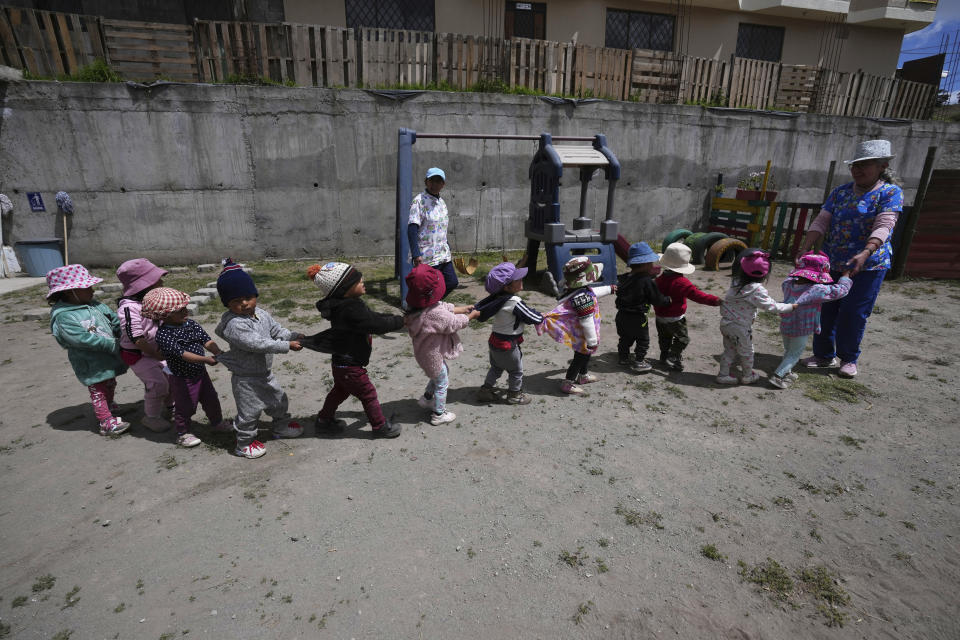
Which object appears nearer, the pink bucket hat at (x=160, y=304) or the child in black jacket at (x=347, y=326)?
the pink bucket hat at (x=160, y=304)

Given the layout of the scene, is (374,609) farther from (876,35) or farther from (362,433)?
(876,35)

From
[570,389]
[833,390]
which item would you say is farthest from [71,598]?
[833,390]

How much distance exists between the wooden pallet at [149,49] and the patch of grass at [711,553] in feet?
37.8

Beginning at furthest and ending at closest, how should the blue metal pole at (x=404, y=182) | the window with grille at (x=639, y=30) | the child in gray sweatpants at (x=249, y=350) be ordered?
1. the window with grille at (x=639, y=30)
2. the blue metal pole at (x=404, y=182)
3. the child in gray sweatpants at (x=249, y=350)

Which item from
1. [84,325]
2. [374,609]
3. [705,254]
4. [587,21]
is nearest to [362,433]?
[374,609]

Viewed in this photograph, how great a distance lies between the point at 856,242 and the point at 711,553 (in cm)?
397

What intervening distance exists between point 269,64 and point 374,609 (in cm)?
1081

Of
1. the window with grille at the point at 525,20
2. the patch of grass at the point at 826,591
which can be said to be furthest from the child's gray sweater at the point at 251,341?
the window with grille at the point at 525,20

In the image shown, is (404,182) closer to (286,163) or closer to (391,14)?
(286,163)

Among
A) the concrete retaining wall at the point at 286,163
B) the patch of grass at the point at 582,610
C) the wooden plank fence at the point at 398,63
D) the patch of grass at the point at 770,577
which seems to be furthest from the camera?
the wooden plank fence at the point at 398,63

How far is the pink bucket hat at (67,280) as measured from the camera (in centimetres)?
371

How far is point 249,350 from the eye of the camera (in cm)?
357

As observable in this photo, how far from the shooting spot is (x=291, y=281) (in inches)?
351

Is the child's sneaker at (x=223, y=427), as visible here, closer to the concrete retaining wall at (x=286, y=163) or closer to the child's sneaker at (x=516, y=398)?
the child's sneaker at (x=516, y=398)
